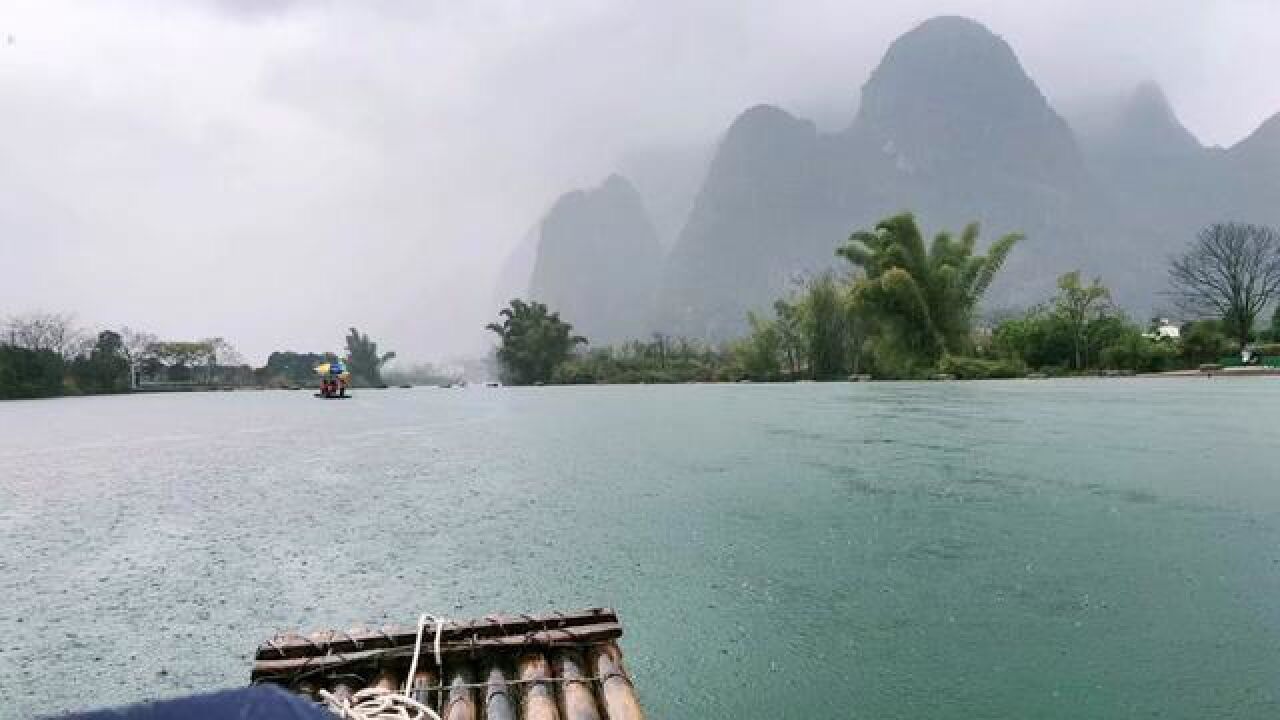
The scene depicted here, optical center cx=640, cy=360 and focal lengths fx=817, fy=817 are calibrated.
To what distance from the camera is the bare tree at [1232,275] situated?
45938 millimetres

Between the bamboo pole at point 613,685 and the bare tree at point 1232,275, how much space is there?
52.2m

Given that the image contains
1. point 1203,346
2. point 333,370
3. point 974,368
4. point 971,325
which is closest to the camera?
point 1203,346

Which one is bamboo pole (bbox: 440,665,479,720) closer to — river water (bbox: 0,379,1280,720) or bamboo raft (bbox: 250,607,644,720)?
bamboo raft (bbox: 250,607,644,720)

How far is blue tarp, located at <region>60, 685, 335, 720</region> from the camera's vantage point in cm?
196

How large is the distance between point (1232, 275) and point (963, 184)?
11044 centimetres

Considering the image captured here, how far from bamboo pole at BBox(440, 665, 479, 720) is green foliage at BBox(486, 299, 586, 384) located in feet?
223

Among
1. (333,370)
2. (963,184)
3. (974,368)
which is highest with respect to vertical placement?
(963,184)

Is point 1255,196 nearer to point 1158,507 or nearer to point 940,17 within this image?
point 940,17

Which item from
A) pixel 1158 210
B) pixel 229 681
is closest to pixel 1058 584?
pixel 229 681

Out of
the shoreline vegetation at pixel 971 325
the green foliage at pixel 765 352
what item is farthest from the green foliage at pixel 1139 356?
the green foliage at pixel 765 352

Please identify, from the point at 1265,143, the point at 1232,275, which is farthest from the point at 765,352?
the point at 1265,143

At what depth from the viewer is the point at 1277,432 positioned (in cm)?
1323

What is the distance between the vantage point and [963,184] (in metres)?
151

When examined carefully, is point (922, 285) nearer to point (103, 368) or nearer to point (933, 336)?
point (933, 336)
